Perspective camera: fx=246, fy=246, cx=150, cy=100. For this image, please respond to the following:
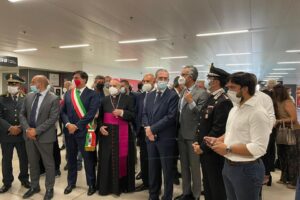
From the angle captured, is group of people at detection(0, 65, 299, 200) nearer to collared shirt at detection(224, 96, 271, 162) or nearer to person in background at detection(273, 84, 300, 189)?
person in background at detection(273, 84, 300, 189)

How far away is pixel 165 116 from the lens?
2.91 meters

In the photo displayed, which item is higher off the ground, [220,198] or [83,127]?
[83,127]

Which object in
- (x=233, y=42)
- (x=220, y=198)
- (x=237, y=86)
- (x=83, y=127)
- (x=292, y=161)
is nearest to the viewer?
(x=237, y=86)

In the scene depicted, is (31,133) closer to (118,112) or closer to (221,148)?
(118,112)

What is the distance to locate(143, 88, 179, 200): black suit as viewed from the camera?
2910mm

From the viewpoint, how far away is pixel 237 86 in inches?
68.4

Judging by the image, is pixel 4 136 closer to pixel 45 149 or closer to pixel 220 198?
pixel 45 149

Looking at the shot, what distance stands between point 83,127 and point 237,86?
87.4 inches

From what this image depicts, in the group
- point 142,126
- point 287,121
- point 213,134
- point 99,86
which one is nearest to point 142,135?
point 142,126

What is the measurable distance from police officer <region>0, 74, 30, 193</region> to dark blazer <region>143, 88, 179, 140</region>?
1879mm

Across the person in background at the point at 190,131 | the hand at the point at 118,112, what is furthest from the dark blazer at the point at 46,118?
the person in background at the point at 190,131

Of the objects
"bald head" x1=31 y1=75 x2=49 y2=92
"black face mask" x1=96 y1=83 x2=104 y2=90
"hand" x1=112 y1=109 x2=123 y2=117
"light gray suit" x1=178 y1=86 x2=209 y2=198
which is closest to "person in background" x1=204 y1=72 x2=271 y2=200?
"light gray suit" x1=178 y1=86 x2=209 y2=198

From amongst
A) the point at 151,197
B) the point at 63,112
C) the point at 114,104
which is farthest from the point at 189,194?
the point at 63,112

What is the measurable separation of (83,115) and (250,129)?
232 centimetres
